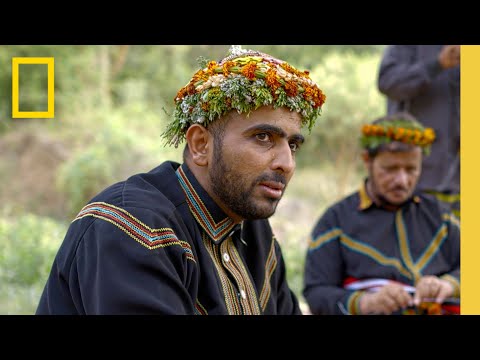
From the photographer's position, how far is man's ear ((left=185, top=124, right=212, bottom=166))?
2.44 m

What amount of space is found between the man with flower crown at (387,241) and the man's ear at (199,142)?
6.13 feet

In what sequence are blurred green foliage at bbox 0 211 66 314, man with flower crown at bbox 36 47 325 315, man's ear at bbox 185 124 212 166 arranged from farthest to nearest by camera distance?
blurred green foliage at bbox 0 211 66 314, man's ear at bbox 185 124 212 166, man with flower crown at bbox 36 47 325 315

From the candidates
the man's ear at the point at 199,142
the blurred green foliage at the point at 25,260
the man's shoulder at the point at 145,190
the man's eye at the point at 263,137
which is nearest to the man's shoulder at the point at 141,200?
the man's shoulder at the point at 145,190

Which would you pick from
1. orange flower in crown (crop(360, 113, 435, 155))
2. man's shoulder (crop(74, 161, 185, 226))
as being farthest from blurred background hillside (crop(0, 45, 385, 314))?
man's shoulder (crop(74, 161, 185, 226))

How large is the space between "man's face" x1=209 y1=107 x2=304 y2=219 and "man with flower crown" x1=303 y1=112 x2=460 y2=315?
178cm

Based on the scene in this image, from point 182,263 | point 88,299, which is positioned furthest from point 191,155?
point 88,299

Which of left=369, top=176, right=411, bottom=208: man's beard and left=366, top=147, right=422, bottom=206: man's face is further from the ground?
left=366, top=147, right=422, bottom=206: man's face

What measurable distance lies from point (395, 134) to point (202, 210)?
2.25 metres

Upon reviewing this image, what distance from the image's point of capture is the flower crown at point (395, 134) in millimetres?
4273

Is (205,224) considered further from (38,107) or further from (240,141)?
(38,107)

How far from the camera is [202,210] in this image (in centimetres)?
242

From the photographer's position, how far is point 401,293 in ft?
12.5

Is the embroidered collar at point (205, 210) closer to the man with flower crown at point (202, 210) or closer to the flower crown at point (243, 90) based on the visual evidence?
the man with flower crown at point (202, 210)

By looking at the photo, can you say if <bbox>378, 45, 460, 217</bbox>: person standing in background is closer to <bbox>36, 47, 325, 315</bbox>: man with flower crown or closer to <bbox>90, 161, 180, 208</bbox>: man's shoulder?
<bbox>36, 47, 325, 315</bbox>: man with flower crown
